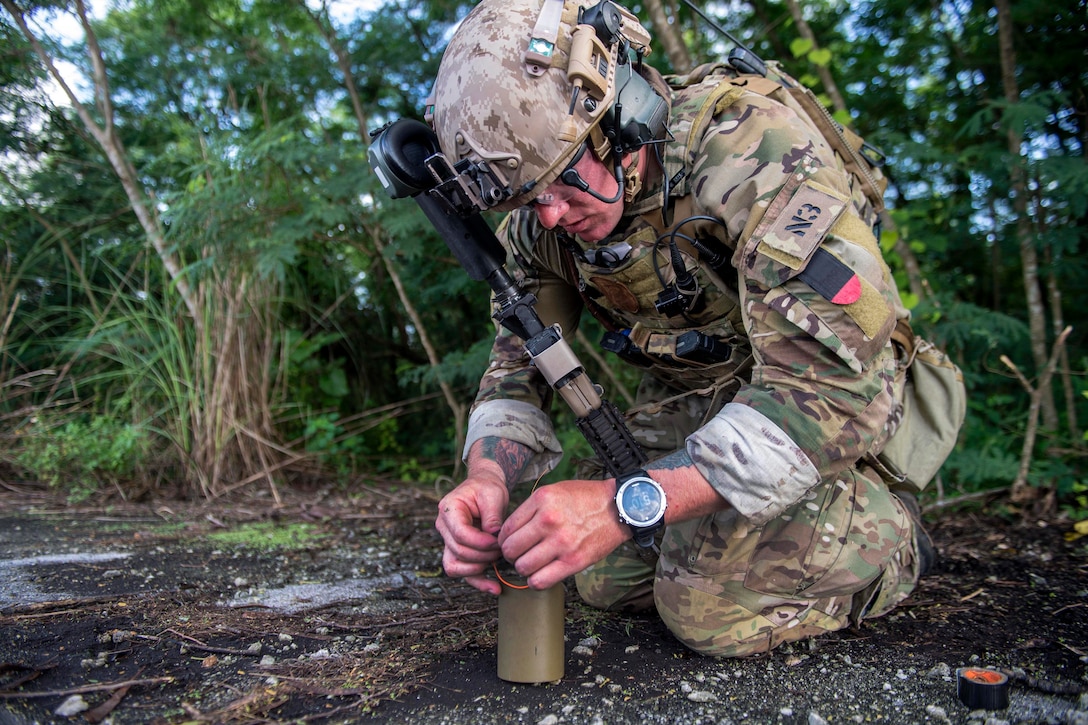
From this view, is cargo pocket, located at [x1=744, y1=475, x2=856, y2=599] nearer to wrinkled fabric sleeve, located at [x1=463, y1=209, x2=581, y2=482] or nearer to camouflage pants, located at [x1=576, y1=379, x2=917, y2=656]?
camouflage pants, located at [x1=576, y1=379, x2=917, y2=656]

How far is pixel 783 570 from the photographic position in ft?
6.61

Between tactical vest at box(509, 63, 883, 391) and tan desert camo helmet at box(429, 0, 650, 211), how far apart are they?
253 mm

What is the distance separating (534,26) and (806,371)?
1.05 m

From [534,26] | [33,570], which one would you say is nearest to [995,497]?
[534,26]

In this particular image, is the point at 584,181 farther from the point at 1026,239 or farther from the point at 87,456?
the point at 87,456

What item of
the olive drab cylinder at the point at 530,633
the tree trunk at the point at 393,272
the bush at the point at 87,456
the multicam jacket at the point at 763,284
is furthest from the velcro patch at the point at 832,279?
the bush at the point at 87,456

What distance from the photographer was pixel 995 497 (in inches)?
130

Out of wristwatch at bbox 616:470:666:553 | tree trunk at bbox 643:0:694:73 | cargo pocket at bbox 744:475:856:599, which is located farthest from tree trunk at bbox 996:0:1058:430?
wristwatch at bbox 616:470:666:553

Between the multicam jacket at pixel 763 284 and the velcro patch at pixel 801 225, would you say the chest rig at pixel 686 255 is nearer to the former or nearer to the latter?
the multicam jacket at pixel 763 284

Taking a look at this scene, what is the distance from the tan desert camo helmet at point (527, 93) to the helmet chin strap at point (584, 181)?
0.02 metres

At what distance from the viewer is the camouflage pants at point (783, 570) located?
6.44 ft

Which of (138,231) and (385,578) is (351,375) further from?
(385,578)

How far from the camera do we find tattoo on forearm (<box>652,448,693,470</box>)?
1693 millimetres

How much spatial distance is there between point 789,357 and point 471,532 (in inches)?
32.2
